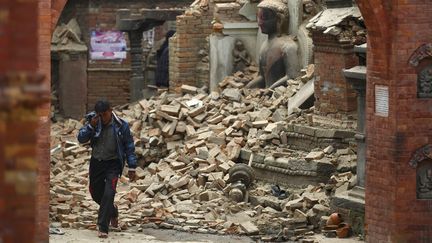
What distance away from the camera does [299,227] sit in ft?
50.5

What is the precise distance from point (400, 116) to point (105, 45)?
20.4 meters

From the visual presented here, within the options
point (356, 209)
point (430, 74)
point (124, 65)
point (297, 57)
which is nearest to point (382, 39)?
point (430, 74)

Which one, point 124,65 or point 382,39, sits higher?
point 382,39

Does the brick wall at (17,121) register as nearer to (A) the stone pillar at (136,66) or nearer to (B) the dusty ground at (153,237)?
(B) the dusty ground at (153,237)

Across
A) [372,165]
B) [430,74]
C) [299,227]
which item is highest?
[430,74]

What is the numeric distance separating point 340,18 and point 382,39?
4.09 m

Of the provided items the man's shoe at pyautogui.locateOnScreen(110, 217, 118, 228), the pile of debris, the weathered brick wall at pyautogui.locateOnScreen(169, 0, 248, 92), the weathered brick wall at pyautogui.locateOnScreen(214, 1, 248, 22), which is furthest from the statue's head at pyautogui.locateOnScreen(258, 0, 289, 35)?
the man's shoe at pyautogui.locateOnScreen(110, 217, 118, 228)

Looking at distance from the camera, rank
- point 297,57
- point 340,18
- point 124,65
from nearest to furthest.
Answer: point 340,18 → point 297,57 → point 124,65

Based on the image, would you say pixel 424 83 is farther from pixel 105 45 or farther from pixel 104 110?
pixel 105 45

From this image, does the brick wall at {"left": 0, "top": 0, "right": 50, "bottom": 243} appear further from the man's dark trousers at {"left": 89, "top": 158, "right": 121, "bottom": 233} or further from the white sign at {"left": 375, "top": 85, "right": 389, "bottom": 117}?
the man's dark trousers at {"left": 89, "top": 158, "right": 121, "bottom": 233}

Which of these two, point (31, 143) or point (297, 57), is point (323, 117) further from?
point (31, 143)

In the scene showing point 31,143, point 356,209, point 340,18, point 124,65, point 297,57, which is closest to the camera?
point 31,143

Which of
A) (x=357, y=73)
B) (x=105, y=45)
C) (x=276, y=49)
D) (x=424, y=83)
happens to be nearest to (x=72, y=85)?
(x=105, y=45)

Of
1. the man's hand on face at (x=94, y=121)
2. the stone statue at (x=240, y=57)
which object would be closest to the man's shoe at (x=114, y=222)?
the man's hand on face at (x=94, y=121)
